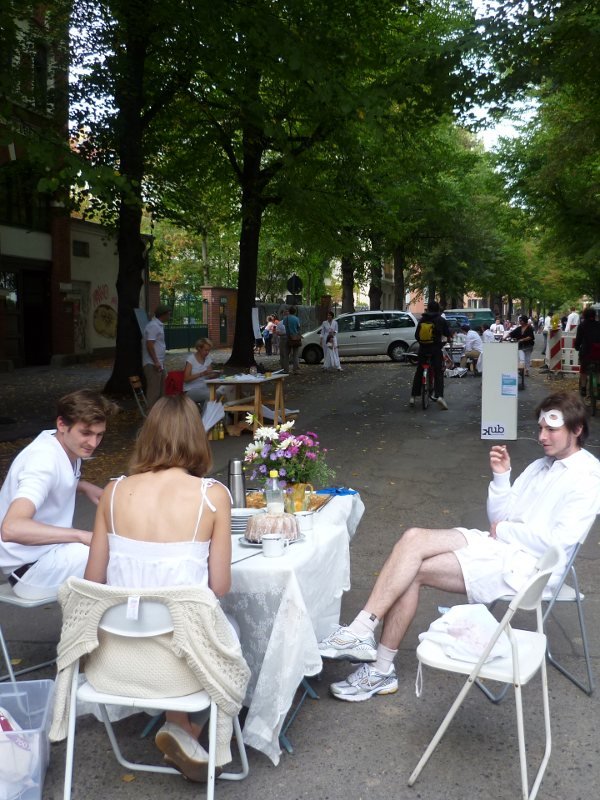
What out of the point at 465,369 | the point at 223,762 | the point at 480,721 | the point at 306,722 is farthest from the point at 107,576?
the point at 465,369

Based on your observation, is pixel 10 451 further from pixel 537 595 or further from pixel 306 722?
Result: pixel 537 595

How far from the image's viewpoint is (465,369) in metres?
24.1

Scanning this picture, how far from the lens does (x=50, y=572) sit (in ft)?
13.4

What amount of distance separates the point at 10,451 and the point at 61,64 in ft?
29.5

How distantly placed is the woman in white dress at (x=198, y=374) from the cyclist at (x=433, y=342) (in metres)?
4.53

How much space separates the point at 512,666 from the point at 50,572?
2.16m

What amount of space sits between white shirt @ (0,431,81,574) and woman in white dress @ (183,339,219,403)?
7.94 m

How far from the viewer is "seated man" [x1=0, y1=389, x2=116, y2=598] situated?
391 centimetres

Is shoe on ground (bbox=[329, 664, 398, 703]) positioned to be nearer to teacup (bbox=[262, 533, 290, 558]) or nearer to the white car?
teacup (bbox=[262, 533, 290, 558])

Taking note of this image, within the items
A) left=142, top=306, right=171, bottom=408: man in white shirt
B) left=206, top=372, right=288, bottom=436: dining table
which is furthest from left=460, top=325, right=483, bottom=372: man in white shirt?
left=142, top=306, right=171, bottom=408: man in white shirt

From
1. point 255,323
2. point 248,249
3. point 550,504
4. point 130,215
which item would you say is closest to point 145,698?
point 550,504

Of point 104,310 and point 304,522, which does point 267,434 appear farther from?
point 104,310

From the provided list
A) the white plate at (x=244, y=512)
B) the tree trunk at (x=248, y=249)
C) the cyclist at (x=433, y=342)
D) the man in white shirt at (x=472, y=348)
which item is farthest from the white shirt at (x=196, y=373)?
the man in white shirt at (x=472, y=348)

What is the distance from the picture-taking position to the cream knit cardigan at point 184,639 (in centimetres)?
289
